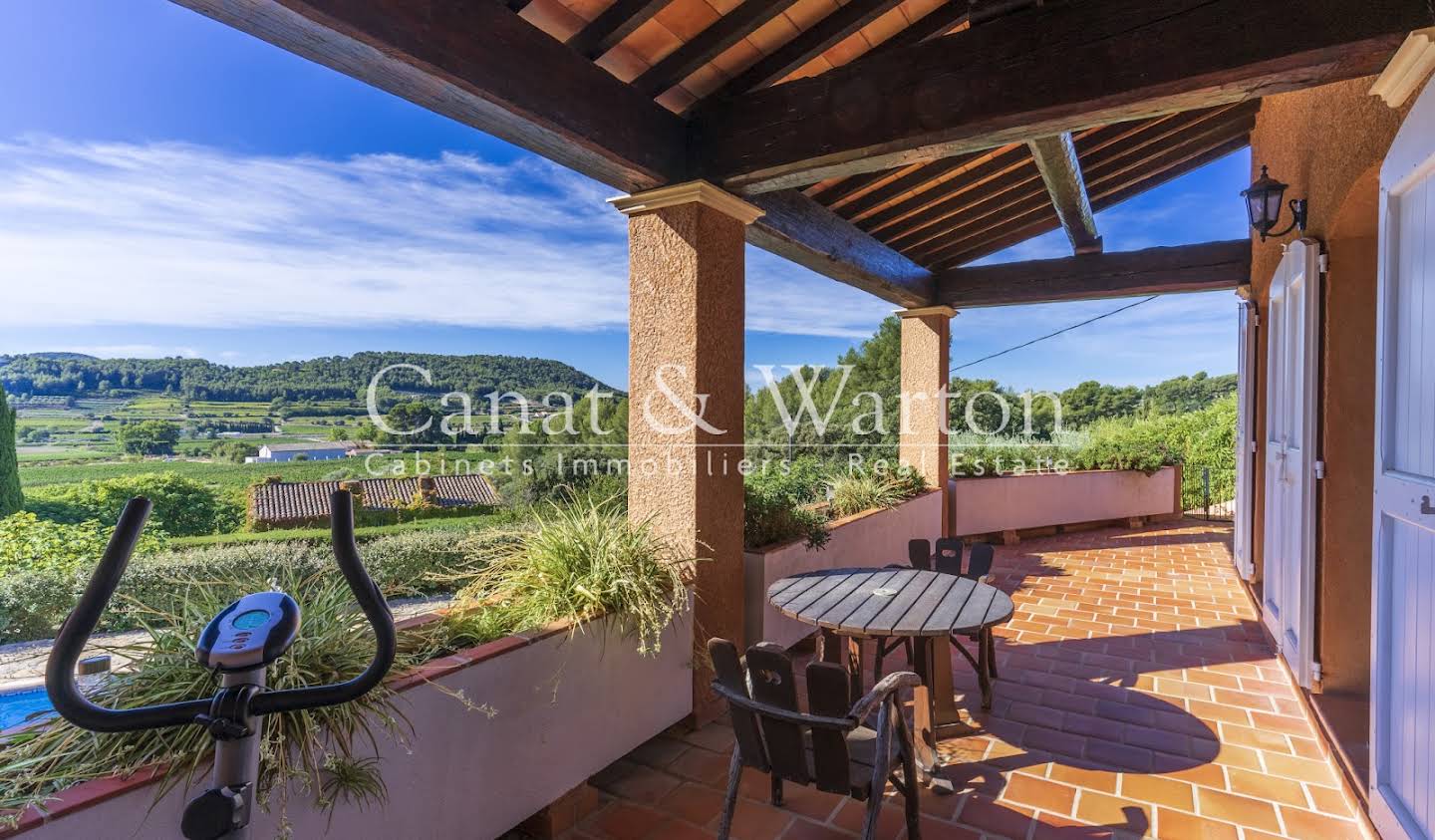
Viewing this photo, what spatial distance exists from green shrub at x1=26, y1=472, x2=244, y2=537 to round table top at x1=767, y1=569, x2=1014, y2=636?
924cm

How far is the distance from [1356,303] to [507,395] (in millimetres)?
6153

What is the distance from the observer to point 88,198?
13.2 m

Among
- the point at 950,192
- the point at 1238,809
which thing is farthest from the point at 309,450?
the point at 1238,809

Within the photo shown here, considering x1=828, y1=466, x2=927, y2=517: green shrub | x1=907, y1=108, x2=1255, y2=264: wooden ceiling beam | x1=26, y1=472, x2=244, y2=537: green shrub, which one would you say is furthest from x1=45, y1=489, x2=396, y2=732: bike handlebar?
x1=26, y1=472, x2=244, y2=537: green shrub

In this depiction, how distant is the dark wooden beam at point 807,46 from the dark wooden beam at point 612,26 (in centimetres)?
57

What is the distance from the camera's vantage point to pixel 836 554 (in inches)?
164

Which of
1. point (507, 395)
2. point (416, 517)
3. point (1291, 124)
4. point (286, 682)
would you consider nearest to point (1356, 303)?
point (1291, 124)

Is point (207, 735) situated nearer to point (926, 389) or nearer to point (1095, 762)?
point (1095, 762)

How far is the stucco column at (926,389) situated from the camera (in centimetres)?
611

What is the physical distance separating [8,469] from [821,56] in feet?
36.6

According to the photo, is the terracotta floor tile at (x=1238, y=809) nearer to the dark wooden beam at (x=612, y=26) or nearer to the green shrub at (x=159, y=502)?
the dark wooden beam at (x=612, y=26)

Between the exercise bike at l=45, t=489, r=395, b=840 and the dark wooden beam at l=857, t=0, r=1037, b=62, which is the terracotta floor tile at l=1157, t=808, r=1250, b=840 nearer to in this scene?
the exercise bike at l=45, t=489, r=395, b=840

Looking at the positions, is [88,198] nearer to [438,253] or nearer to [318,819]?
[438,253]

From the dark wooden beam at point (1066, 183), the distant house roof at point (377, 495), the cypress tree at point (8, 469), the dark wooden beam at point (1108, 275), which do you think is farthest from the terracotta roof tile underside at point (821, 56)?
the cypress tree at point (8, 469)
